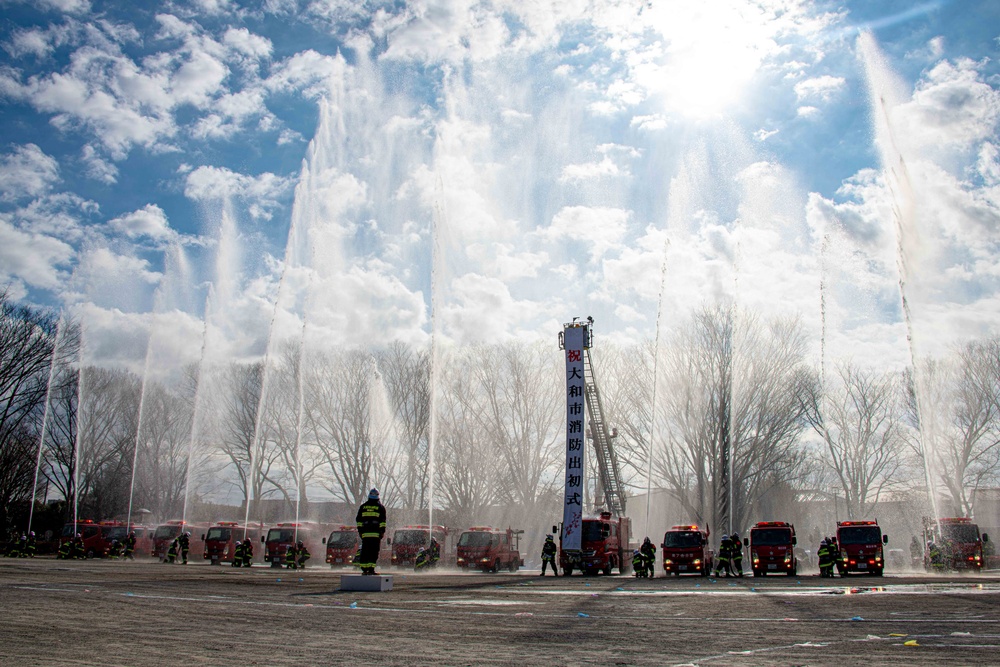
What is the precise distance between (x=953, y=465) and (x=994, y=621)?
50614 millimetres

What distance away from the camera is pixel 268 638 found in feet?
30.6

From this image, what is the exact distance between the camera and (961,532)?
38562mm

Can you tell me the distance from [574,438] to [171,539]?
27.1 meters

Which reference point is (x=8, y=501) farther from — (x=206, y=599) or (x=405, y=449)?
(x=206, y=599)

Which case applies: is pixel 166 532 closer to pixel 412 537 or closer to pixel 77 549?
pixel 77 549

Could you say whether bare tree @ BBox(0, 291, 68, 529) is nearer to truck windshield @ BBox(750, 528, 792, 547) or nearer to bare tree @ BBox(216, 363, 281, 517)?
bare tree @ BBox(216, 363, 281, 517)

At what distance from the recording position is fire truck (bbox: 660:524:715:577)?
1396 inches

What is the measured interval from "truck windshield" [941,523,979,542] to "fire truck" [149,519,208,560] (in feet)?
138

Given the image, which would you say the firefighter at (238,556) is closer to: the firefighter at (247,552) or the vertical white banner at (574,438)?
the firefighter at (247,552)

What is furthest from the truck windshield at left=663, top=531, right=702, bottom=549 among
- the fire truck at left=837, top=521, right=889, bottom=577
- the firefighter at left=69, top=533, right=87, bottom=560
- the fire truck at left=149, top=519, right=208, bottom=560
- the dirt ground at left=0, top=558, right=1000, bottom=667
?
the firefighter at left=69, top=533, right=87, bottom=560

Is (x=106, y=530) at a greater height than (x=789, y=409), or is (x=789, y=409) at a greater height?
(x=789, y=409)

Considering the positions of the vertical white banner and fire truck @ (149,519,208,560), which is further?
fire truck @ (149,519,208,560)

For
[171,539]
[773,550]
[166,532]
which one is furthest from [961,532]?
[166,532]

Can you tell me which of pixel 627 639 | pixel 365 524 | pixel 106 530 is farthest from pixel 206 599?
pixel 106 530
